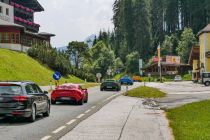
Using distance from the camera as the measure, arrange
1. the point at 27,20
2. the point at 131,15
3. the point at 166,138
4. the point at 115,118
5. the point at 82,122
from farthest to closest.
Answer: the point at 131,15
the point at 27,20
the point at 115,118
the point at 82,122
the point at 166,138

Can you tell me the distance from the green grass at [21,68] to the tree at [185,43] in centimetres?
5883

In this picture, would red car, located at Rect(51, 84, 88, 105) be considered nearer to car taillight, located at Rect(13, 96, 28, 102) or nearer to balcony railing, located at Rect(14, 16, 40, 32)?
car taillight, located at Rect(13, 96, 28, 102)

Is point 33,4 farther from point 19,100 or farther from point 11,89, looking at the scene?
point 19,100

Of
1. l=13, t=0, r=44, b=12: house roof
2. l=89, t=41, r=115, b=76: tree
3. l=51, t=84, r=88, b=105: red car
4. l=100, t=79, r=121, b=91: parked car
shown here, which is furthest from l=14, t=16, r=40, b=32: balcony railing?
l=51, t=84, r=88, b=105: red car

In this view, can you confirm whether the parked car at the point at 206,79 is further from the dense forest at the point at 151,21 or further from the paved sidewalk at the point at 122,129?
the dense forest at the point at 151,21

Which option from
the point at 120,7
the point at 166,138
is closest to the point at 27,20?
the point at 120,7

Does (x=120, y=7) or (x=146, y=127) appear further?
(x=120, y=7)

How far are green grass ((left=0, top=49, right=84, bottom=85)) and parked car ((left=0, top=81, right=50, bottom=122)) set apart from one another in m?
41.6

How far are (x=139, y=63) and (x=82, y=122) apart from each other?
10427 centimetres

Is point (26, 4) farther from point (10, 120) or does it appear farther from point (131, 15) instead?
point (10, 120)

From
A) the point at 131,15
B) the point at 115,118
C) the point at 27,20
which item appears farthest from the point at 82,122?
the point at 131,15

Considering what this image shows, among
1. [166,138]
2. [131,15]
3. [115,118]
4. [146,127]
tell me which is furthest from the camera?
[131,15]

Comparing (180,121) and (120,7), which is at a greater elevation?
(120,7)

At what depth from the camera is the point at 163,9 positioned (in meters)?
150
